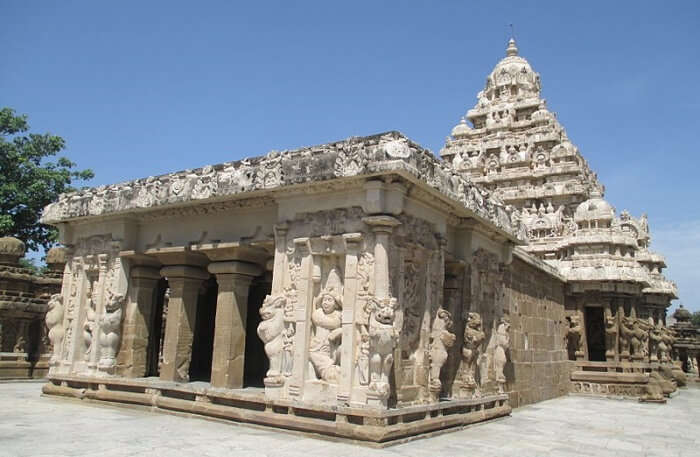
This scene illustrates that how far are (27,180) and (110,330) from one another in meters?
19.4

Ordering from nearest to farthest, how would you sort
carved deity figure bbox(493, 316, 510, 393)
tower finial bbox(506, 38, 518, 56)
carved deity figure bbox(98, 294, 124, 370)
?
carved deity figure bbox(98, 294, 124, 370)
carved deity figure bbox(493, 316, 510, 393)
tower finial bbox(506, 38, 518, 56)

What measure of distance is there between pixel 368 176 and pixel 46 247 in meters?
25.3

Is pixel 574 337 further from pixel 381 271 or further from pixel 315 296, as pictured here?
pixel 381 271

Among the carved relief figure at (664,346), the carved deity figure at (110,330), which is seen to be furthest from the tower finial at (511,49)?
the carved deity figure at (110,330)

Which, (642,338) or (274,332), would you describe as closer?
(274,332)

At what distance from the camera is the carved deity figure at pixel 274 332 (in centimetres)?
918

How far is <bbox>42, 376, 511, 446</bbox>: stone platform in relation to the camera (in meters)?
7.95

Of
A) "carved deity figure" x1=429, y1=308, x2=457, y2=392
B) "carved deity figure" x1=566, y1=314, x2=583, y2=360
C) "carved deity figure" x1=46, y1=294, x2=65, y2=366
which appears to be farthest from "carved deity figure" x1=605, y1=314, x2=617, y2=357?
"carved deity figure" x1=46, y1=294, x2=65, y2=366

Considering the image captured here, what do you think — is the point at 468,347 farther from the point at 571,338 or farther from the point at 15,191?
the point at 15,191

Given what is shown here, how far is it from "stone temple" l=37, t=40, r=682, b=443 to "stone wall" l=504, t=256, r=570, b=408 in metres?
0.08

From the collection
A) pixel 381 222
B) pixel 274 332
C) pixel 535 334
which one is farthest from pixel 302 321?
pixel 535 334

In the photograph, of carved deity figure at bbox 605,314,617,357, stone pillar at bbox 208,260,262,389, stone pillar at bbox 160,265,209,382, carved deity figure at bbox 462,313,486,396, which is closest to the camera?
stone pillar at bbox 208,260,262,389

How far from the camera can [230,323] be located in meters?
10.7

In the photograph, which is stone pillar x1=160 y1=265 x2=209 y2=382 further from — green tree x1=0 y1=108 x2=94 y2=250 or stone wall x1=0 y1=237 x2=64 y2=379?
green tree x1=0 y1=108 x2=94 y2=250
